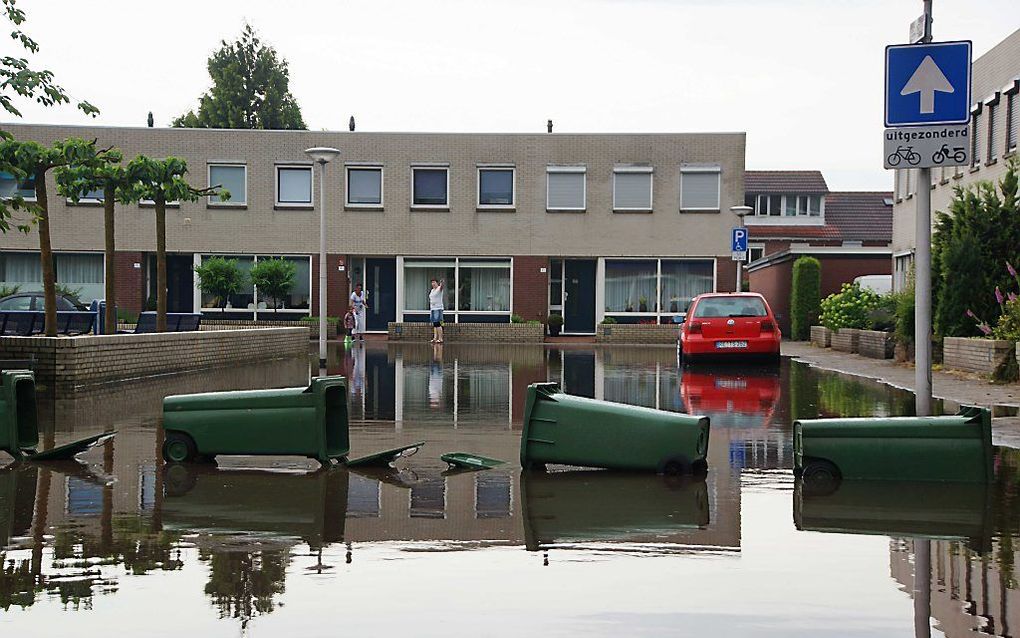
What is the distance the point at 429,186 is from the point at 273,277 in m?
6.37

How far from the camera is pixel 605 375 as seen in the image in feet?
83.0

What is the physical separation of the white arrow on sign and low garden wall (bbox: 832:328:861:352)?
76.0 ft

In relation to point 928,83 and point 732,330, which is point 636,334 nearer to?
point 732,330

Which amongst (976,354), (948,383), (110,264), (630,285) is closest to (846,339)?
(976,354)

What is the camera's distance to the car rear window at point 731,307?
26391mm

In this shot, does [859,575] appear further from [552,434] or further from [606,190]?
[606,190]

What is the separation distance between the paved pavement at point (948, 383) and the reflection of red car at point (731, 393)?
6.43ft

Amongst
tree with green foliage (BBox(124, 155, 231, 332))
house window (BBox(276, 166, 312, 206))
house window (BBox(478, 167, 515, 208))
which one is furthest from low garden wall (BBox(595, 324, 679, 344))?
tree with green foliage (BBox(124, 155, 231, 332))

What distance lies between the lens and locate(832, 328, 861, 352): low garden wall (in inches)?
1341

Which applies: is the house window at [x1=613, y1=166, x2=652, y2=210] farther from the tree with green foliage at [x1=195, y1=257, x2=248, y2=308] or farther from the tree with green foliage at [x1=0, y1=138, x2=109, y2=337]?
the tree with green foliage at [x1=0, y1=138, x2=109, y2=337]

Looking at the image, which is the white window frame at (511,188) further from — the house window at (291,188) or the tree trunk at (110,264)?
the tree trunk at (110,264)

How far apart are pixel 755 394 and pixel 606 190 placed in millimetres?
29347

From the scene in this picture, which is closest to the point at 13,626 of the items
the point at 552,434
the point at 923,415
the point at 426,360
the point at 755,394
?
the point at 552,434

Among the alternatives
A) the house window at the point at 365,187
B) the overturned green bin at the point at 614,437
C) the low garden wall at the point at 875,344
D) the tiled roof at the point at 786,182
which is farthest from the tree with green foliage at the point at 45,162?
the tiled roof at the point at 786,182
